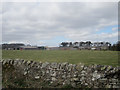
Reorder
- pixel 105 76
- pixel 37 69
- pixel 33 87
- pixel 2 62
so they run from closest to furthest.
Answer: pixel 105 76 < pixel 33 87 < pixel 37 69 < pixel 2 62

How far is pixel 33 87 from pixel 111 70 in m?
4.93

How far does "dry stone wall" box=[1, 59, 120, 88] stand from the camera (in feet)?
24.4

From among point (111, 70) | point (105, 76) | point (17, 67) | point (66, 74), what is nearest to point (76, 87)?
point (66, 74)

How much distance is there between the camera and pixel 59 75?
26.7 ft

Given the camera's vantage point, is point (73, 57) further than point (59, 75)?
Yes

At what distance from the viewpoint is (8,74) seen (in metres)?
9.06

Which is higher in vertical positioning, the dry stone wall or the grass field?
the grass field

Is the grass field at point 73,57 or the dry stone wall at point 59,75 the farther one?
the grass field at point 73,57

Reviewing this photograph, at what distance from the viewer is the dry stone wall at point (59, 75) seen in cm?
745

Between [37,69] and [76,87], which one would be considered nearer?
[76,87]

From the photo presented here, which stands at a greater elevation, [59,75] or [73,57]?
[73,57]

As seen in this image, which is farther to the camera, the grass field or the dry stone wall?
the grass field

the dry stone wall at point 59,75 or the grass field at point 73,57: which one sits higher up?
the grass field at point 73,57

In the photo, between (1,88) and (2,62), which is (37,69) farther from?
(2,62)
